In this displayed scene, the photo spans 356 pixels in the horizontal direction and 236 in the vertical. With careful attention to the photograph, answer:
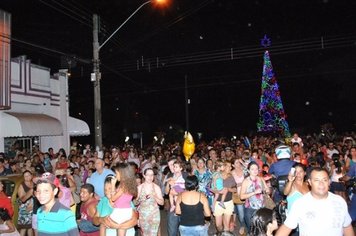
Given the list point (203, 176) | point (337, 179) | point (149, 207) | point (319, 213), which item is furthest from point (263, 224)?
point (337, 179)

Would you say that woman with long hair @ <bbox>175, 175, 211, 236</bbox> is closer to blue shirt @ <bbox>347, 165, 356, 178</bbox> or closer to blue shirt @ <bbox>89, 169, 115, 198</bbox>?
blue shirt @ <bbox>89, 169, 115, 198</bbox>

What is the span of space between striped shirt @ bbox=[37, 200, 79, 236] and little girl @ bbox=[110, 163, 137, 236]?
2.70 ft

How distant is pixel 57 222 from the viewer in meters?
4.43

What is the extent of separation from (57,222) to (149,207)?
2.36 m

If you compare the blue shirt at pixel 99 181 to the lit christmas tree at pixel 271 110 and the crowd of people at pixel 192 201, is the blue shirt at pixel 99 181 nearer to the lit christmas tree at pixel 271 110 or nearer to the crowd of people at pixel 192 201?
the crowd of people at pixel 192 201

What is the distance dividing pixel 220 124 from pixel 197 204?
47.5 metres

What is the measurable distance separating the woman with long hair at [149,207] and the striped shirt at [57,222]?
2.19 metres

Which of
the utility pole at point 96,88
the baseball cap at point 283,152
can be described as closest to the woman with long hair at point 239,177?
the baseball cap at point 283,152

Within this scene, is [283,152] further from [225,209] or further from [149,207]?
[149,207]

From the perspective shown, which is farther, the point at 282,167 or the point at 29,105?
the point at 29,105

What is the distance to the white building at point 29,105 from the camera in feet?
57.7

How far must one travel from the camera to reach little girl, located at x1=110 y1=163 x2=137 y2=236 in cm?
525

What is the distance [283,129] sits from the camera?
94.1 feet

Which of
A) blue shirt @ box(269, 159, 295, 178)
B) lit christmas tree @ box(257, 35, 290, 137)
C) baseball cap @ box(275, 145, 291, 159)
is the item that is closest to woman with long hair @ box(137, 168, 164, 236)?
blue shirt @ box(269, 159, 295, 178)
